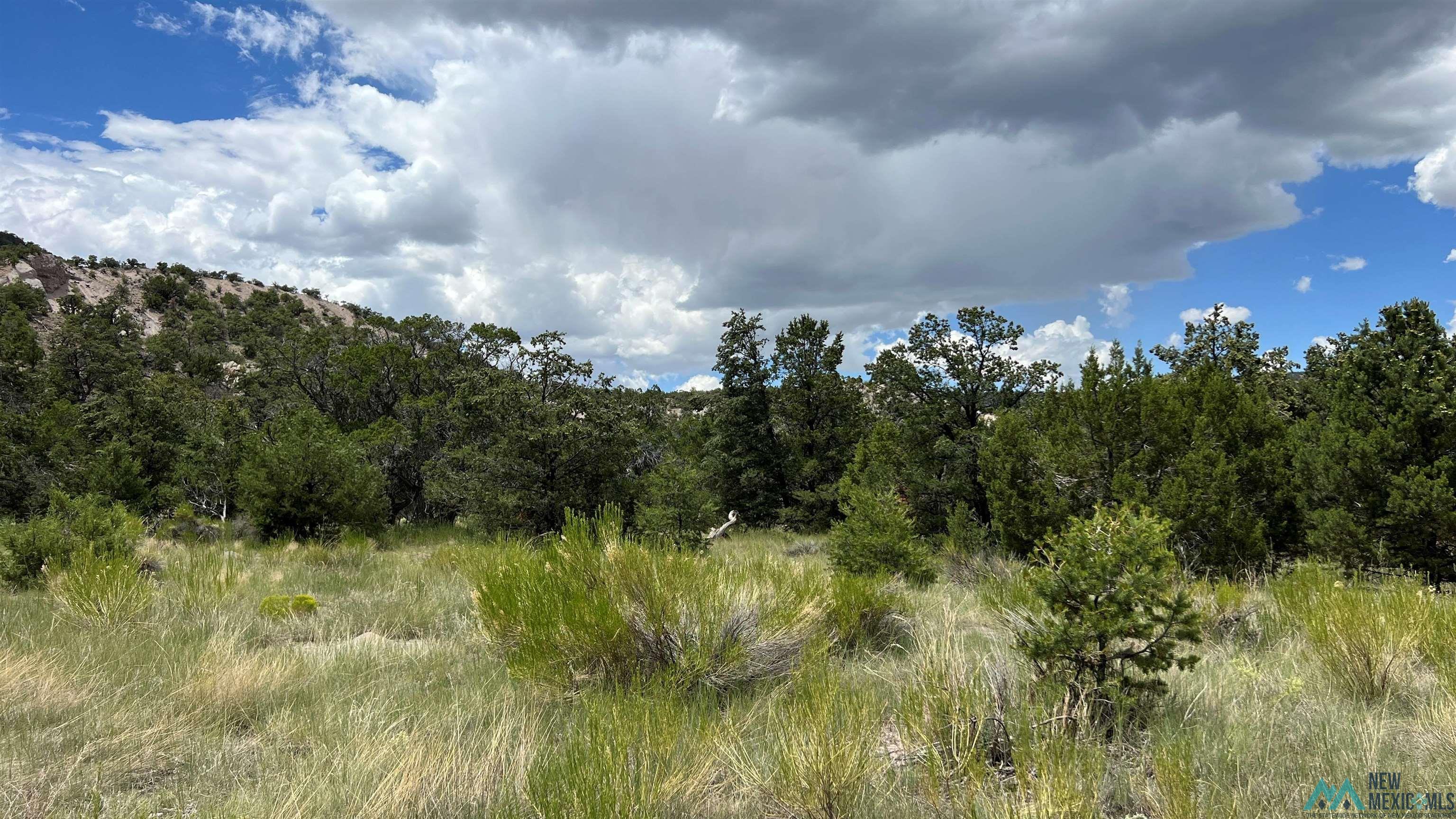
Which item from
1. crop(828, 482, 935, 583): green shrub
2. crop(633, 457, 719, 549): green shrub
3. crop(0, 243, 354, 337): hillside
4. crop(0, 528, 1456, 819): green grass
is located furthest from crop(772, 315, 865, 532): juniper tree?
crop(0, 243, 354, 337): hillside

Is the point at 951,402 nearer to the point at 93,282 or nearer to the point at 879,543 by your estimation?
the point at 879,543

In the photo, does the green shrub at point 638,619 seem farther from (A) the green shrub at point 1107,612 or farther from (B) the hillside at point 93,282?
(B) the hillside at point 93,282

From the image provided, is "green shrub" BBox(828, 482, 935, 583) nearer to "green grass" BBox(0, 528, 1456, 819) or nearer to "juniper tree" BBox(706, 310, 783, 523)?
"green grass" BBox(0, 528, 1456, 819)

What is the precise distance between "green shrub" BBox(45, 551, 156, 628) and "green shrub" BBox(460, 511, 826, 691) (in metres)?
3.74

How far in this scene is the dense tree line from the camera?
11070 mm

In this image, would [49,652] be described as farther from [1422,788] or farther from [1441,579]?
[1441,579]

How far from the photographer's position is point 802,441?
2312cm

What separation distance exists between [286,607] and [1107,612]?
8.00 m

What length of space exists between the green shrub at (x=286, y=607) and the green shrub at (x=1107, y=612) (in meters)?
7.38

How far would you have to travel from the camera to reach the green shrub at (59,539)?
9078mm

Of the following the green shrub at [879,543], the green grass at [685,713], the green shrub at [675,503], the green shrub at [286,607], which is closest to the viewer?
the green grass at [685,713]

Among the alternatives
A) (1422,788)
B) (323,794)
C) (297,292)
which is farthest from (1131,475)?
(297,292)

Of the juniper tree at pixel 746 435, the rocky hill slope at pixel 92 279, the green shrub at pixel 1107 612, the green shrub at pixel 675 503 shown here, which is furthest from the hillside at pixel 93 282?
the green shrub at pixel 1107 612

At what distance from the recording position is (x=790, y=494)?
2348 cm
